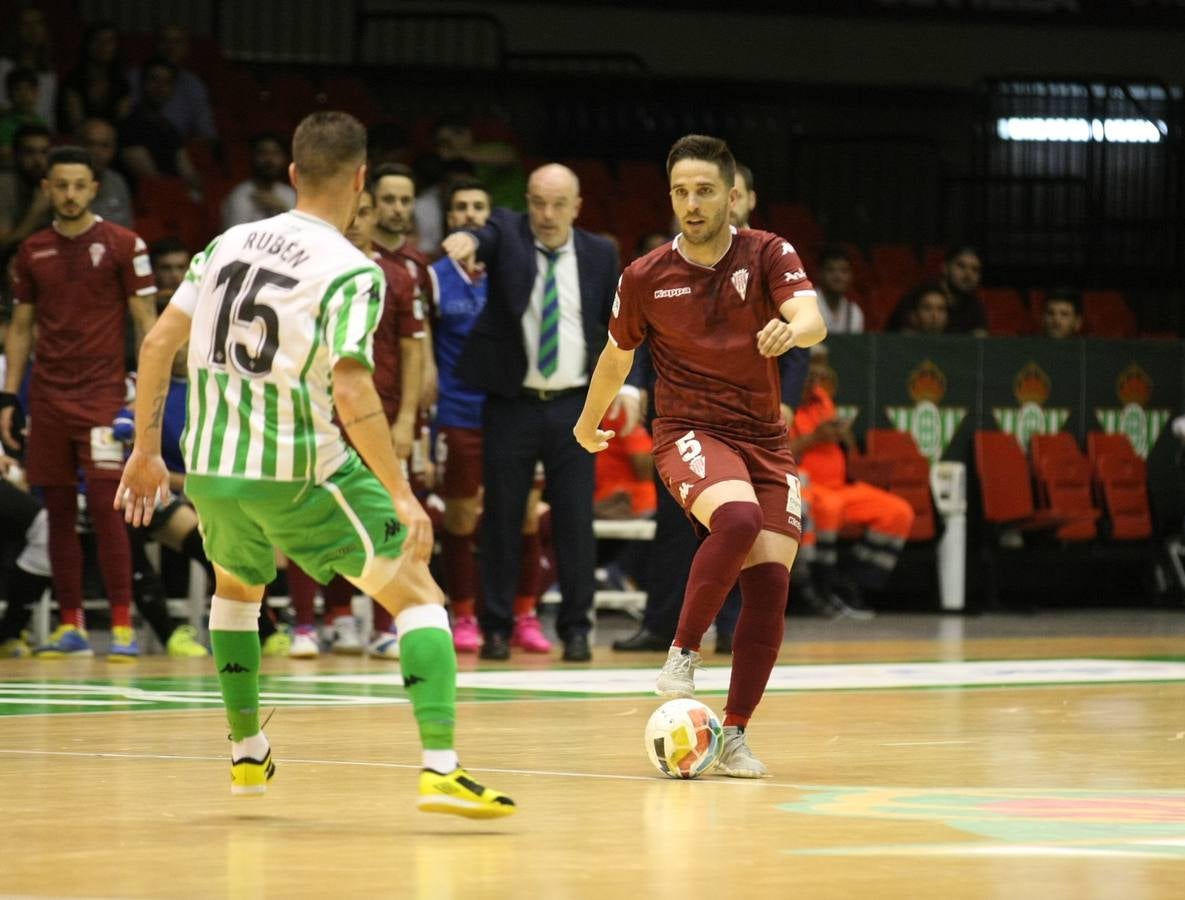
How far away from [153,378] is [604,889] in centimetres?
169

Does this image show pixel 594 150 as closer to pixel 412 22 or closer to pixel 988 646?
pixel 412 22

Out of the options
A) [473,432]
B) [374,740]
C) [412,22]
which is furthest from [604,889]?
[412,22]

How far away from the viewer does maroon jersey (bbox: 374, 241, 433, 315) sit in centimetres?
988

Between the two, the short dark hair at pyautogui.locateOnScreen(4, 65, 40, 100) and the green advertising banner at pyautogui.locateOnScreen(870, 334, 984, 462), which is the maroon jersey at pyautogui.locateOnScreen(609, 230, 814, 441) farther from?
the short dark hair at pyautogui.locateOnScreen(4, 65, 40, 100)

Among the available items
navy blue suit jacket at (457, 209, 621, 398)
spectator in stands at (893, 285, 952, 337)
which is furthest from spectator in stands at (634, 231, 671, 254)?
navy blue suit jacket at (457, 209, 621, 398)

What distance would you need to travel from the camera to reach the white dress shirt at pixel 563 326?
382 inches

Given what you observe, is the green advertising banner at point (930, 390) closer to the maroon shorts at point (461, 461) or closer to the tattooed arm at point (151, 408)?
the maroon shorts at point (461, 461)

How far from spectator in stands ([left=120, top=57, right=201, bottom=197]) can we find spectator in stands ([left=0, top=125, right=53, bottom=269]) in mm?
1306

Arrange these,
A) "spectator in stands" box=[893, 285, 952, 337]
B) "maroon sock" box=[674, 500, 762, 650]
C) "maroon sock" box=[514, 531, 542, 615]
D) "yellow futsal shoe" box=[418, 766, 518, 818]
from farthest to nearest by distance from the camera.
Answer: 1. "spectator in stands" box=[893, 285, 952, 337]
2. "maroon sock" box=[514, 531, 542, 615]
3. "maroon sock" box=[674, 500, 762, 650]
4. "yellow futsal shoe" box=[418, 766, 518, 818]

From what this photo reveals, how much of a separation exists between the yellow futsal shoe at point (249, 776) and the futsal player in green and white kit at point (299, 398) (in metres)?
0.52

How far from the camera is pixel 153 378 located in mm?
4895

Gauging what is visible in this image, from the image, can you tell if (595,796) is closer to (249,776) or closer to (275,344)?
(249,776)

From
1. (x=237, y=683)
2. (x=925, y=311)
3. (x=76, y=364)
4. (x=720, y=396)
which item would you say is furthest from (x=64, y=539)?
(x=925, y=311)

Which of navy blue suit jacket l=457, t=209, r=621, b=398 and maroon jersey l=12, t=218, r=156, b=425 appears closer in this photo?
navy blue suit jacket l=457, t=209, r=621, b=398
